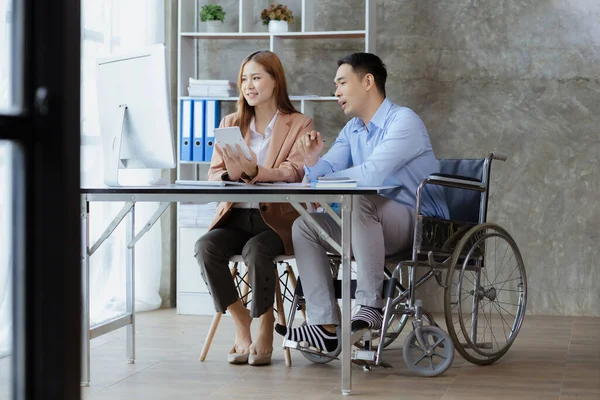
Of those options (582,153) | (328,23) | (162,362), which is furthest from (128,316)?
(582,153)

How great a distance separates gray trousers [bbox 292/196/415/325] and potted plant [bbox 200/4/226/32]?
1.80 meters

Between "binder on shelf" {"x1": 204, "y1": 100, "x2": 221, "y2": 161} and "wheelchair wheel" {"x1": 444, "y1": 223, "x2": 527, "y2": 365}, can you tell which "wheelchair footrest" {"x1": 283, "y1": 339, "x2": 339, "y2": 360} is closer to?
"wheelchair wheel" {"x1": 444, "y1": 223, "x2": 527, "y2": 365}

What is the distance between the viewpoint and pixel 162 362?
335cm

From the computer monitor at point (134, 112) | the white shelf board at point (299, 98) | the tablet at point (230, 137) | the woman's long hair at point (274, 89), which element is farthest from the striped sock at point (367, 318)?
the white shelf board at point (299, 98)

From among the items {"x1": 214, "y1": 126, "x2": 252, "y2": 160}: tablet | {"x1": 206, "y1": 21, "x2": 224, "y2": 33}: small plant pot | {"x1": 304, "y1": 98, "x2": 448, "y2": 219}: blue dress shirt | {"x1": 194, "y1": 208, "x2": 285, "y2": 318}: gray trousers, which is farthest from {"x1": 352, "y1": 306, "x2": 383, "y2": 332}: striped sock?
{"x1": 206, "y1": 21, "x2": 224, "y2": 33}: small plant pot

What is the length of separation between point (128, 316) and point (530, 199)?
2.29 m

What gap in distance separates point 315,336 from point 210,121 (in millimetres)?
1757

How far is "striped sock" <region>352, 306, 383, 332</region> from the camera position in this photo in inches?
117

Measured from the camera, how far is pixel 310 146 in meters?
3.33

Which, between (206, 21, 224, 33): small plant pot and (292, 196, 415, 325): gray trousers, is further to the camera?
(206, 21, 224, 33): small plant pot

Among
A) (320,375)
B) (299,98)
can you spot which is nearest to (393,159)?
(320,375)

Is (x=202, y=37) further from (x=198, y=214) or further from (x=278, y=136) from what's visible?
(x=278, y=136)

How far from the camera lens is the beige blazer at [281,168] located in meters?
3.28

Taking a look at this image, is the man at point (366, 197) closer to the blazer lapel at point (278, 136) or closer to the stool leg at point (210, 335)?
the blazer lapel at point (278, 136)
